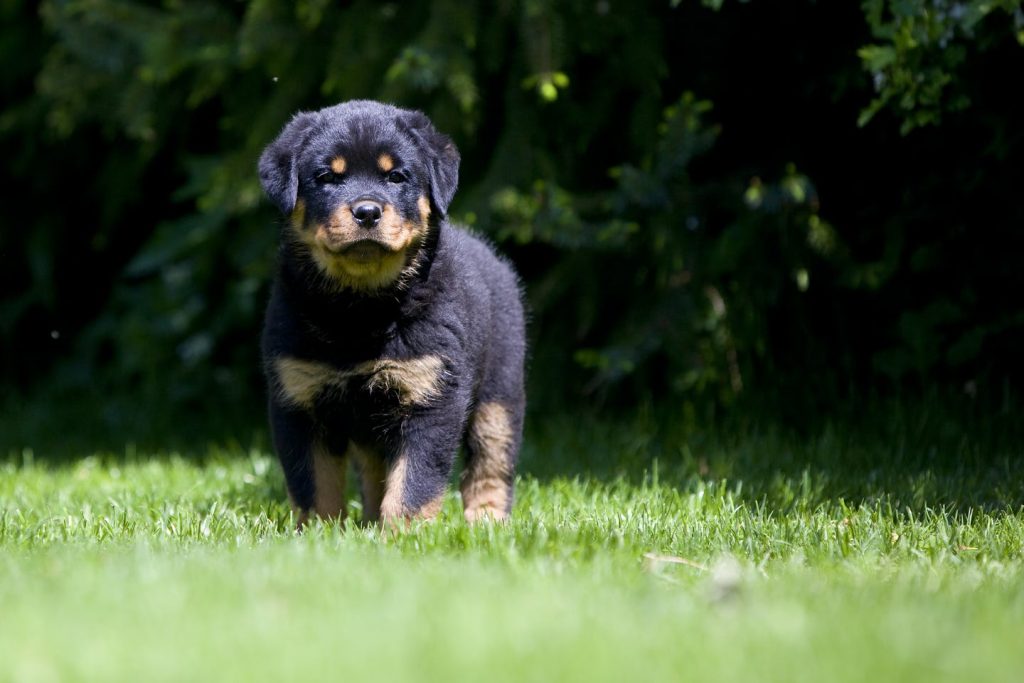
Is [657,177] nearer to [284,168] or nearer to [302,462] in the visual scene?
[284,168]

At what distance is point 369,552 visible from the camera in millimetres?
3086

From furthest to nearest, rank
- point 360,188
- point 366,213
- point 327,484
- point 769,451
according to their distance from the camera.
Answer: point 769,451
point 327,484
point 360,188
point 366,213

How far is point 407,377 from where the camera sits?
12.3ft

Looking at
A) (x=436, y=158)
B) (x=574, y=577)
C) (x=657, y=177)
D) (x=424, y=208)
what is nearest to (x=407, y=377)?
(x=424, y=208)

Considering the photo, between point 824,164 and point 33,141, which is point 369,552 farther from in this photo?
point 33,141

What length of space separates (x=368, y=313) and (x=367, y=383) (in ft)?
0.74

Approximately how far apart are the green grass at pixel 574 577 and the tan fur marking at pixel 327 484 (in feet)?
0.55

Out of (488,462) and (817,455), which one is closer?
(488,462)

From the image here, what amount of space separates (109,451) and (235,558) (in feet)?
11.4

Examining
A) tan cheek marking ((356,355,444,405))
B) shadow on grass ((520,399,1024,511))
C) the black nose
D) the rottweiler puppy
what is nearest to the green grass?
shadow on grass ((520,399,1024,511))

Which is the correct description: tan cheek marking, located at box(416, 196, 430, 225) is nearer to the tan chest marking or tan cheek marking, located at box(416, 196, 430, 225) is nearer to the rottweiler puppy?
the rottweiler puppy

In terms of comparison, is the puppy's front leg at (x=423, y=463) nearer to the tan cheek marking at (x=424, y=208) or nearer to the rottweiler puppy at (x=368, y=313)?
the rottweiler puppy at (x=368, y=313)

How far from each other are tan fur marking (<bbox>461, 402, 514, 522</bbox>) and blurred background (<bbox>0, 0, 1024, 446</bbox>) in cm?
100

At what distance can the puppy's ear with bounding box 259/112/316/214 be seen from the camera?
3.91 metres
